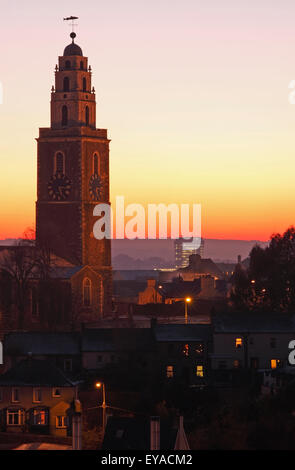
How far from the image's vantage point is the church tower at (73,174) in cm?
11756

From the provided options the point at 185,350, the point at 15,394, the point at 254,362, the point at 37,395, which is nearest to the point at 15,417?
the point at 15,394

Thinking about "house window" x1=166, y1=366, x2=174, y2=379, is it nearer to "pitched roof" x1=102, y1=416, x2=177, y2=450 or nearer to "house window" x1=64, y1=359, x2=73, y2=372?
"house window" x1=64, y1=359, x2=73, y2=372

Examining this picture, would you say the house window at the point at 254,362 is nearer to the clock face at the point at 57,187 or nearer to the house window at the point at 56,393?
the house window at the point at 56,393

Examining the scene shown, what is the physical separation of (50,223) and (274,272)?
83.2 ft

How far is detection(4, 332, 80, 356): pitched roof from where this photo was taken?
85169 mm

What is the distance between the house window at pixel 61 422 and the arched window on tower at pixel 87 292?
133 feet

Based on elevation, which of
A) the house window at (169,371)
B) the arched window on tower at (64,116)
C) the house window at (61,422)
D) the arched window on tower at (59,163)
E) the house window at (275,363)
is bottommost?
the house window at (61,422)

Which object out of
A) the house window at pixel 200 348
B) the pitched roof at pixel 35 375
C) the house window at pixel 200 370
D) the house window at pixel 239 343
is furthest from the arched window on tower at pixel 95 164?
the pitched roof at pixel 35 375

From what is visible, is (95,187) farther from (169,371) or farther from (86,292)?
(169,371)

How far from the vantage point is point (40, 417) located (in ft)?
247

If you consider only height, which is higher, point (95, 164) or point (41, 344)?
point (95, 164)

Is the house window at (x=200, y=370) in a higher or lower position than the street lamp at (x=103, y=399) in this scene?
higher

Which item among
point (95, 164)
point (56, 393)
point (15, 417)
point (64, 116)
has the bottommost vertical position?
point (15, 417)

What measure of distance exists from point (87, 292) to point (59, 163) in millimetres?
12680
